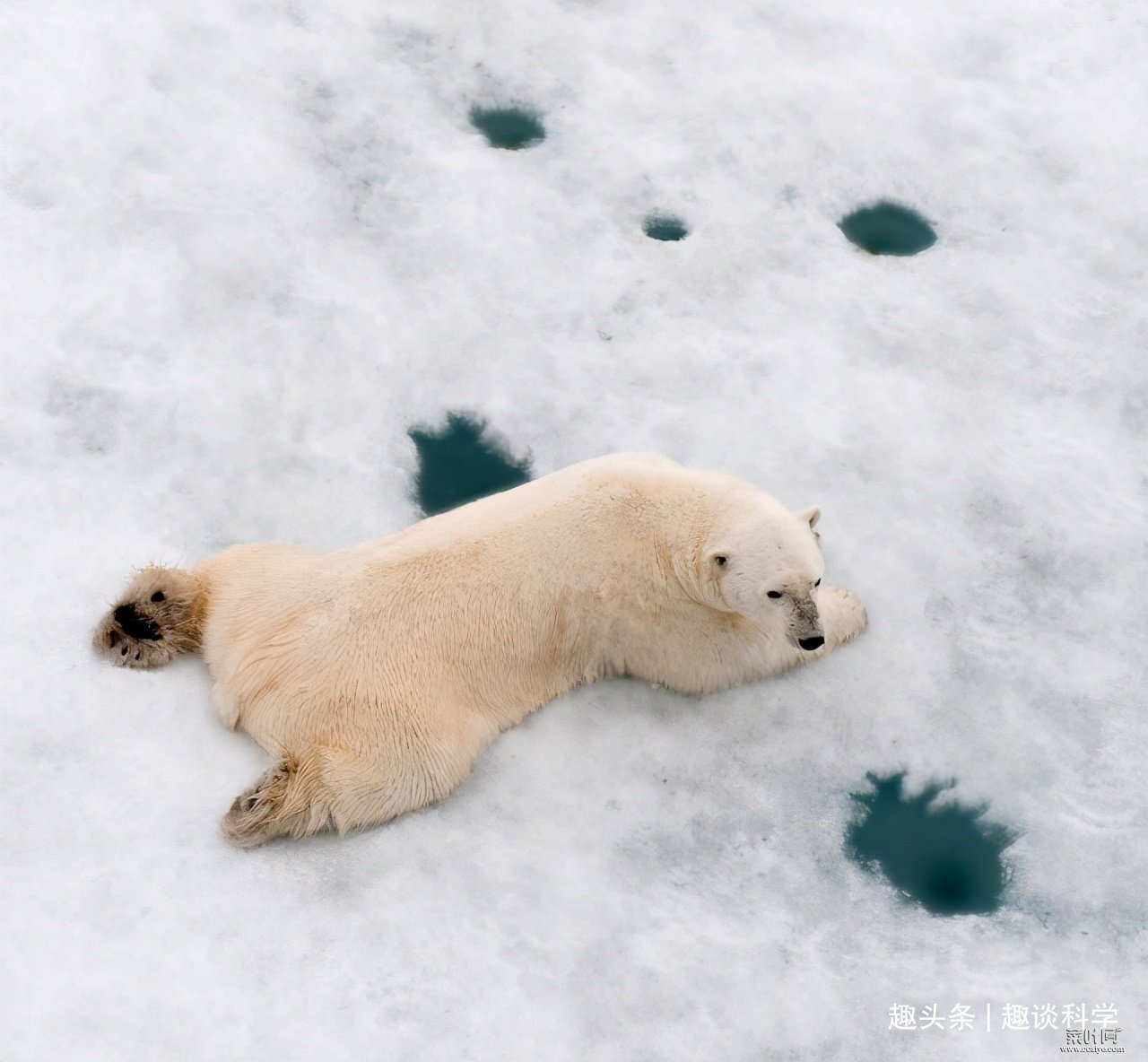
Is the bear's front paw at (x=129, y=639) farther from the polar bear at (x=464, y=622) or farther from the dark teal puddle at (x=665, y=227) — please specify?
the dark teal puddle at (x=665, y=227)

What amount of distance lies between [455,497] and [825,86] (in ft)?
12.4

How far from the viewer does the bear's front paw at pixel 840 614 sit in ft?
16.6

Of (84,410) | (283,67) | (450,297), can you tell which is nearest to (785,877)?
(450,297)

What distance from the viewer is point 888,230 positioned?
6863mm

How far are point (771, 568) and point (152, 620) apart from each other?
8.41 ft

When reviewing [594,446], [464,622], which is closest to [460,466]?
[594,446]

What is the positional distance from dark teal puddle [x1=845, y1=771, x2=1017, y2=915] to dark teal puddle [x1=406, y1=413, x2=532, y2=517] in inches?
88.8

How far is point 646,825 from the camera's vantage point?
180 inches

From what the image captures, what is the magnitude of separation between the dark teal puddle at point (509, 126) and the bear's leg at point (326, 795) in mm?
4184

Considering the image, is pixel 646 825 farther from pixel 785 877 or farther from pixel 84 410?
pixel 84 410

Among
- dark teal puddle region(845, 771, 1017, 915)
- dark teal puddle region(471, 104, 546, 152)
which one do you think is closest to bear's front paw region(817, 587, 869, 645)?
dark teal puddle region(845, 771, 1017, 915)

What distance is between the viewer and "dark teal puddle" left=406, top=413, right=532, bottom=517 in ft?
18.5

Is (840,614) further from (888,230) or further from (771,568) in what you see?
(888,230)

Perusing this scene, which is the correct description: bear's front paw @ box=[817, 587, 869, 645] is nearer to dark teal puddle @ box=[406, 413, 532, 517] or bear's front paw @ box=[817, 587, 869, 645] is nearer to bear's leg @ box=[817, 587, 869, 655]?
bear's leg @ box=[817, 587, 869, 655]
